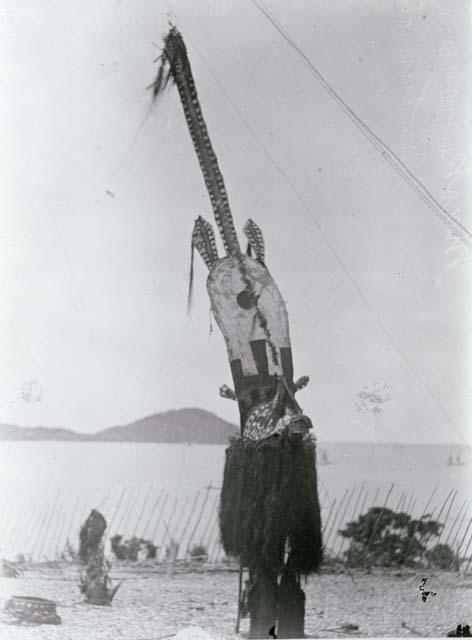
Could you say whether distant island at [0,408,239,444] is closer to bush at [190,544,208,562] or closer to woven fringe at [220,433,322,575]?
woven fringe at [220,433,322,575]

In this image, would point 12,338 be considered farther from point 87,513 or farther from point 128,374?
point 87,513

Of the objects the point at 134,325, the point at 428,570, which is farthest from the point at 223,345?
the point at 428,570

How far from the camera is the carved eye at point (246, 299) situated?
248 inches

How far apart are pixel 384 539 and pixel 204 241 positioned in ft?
7.59

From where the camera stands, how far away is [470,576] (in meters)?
6.46

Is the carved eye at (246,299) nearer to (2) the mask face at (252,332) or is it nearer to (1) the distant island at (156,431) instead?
(2) the mask face at (252,332)

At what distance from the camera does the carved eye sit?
6305mm

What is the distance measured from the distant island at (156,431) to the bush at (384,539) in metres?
1.11

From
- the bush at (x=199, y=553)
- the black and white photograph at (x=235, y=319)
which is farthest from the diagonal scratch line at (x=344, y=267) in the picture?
the bush at (x=199, y=553)

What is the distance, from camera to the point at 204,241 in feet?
20.8

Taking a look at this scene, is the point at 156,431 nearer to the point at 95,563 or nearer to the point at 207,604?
the point at 95,563

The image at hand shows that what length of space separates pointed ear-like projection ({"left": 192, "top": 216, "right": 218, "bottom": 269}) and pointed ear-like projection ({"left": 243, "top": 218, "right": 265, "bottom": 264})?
0.24 meters

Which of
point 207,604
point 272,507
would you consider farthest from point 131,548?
point 272,507

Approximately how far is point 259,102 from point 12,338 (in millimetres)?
2257
